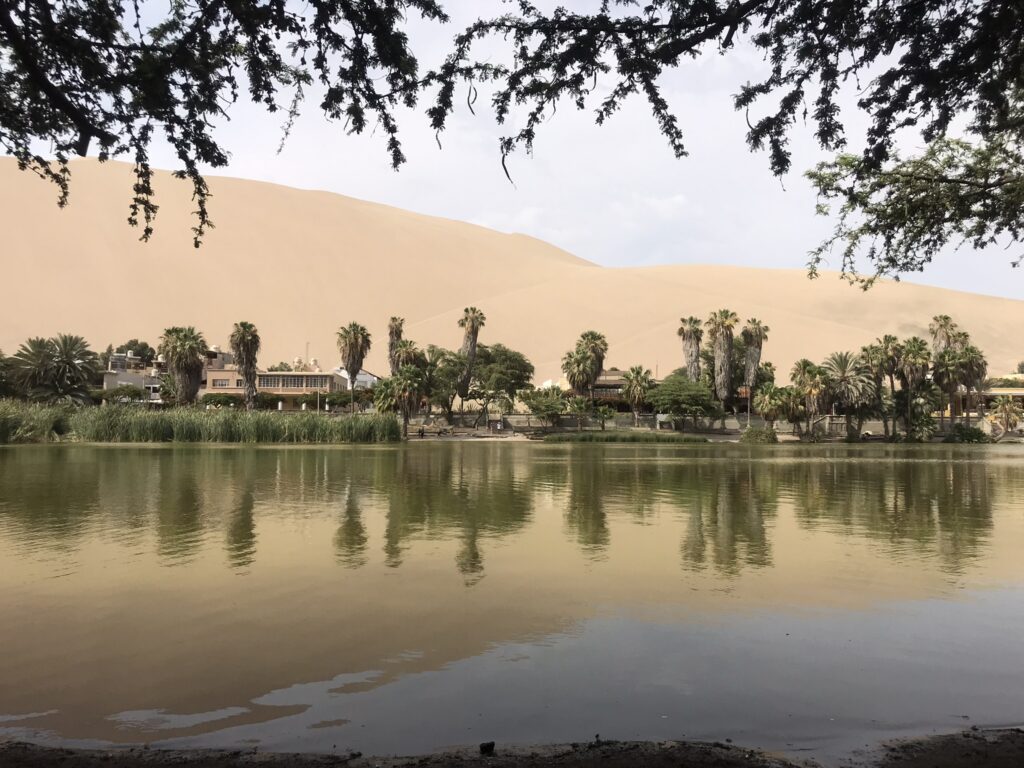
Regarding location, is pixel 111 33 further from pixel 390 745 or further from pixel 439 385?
pixel 439 385

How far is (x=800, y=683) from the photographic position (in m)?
6.26

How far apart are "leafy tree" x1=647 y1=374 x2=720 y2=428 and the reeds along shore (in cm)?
3495

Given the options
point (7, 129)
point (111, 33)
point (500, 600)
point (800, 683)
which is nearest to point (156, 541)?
point (500, 600)

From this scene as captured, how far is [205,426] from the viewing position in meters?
49.8

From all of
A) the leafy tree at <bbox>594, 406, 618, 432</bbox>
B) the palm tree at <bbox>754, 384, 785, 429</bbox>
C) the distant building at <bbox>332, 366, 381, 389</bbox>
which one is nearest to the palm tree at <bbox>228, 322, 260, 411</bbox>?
the distant building at <bbox>332, 366, 381, 389</bbox>

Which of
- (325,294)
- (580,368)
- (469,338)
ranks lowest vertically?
(580,368)

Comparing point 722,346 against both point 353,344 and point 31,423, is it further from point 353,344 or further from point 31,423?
point 31,423

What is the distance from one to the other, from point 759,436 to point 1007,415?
24768mm

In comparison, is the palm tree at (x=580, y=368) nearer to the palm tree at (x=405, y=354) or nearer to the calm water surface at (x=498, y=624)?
the palm tree at (x=405, y=354)

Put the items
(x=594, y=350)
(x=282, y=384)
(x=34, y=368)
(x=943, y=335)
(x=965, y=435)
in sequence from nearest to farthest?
(x=34, y=368)
(x=965, y=435)
(x=943, y=335)
(x=594, y=350)
(x=282, y=384)

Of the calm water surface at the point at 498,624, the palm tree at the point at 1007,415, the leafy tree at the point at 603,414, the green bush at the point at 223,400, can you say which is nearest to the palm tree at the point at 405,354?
the green bush at the point at 223,400

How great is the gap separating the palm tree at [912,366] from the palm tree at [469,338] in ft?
122

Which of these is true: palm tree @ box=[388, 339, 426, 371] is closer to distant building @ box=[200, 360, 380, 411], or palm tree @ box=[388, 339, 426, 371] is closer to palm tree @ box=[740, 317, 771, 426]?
distant building @ box=[200, 360, 380, 411]

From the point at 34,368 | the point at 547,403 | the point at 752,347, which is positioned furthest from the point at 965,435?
the point at 34,368
